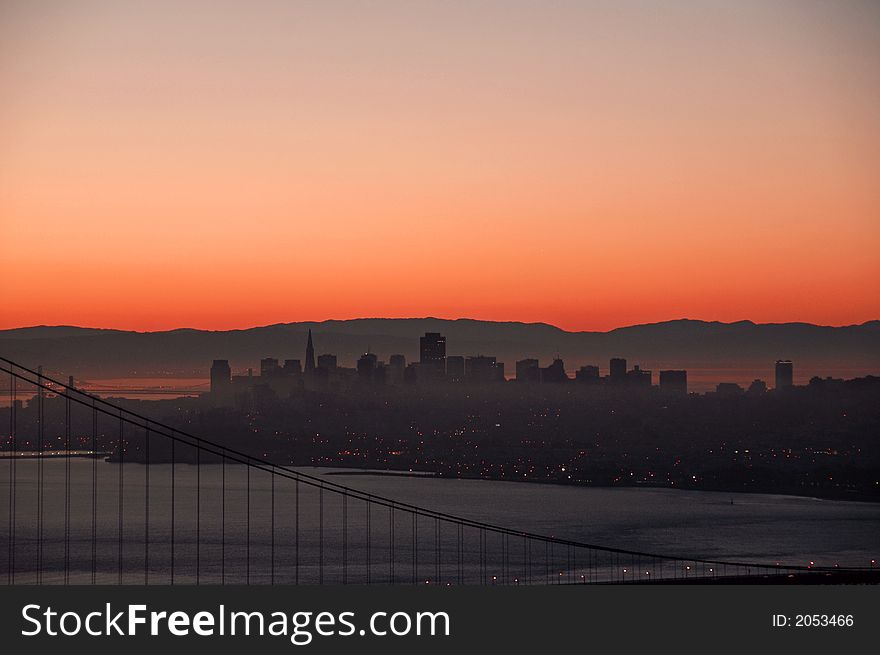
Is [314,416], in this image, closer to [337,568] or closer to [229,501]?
[229,501]

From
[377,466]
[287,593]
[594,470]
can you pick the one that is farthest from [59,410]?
[287,593]

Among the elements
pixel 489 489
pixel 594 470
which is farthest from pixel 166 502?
pixel 594 470

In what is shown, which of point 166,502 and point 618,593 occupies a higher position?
point 618,593

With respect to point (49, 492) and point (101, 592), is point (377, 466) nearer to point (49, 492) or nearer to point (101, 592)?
point (49, 492)

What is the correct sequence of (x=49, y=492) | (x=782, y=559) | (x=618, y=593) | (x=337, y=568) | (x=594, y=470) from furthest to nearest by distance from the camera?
(x=594, y=470), (x=49, y=492), (x=782, y=559), (x=337, y=568), (x=618, y=593)

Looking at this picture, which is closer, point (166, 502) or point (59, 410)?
point (166, 502)

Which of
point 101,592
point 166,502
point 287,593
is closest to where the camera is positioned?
point 101,592
